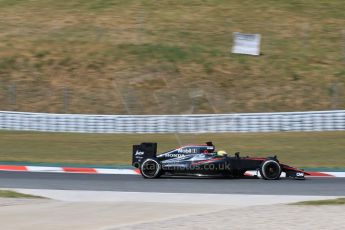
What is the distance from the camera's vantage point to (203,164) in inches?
550

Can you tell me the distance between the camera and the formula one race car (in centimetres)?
1362

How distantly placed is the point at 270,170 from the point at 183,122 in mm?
8945

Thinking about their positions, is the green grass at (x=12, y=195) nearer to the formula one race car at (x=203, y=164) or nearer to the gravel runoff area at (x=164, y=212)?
the gravel runoff area at (x=164, y=212)

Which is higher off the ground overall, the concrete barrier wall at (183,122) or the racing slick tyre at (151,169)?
the concrete barrier wall at (183,122)

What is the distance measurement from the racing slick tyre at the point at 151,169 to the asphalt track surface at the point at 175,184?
0.51 ft

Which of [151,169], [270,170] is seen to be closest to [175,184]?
[151,169]

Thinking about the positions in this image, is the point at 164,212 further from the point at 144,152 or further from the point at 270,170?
the point at 144,152

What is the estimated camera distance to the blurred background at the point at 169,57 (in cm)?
2709

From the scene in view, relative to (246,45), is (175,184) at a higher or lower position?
lower

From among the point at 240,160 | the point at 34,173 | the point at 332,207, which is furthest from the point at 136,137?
the point at 332,207

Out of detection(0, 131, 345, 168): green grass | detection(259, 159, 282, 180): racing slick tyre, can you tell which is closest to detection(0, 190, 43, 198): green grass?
detection(259, 159, 282, 180): racing slick tyre

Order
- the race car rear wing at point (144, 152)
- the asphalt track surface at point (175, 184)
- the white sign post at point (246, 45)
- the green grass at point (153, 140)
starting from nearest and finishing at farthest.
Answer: the asphalt track surface at point (175, 184), the race car rear wing at point (144, 152), the green grass at point (153, 140), the white sign post at point (246, 45)

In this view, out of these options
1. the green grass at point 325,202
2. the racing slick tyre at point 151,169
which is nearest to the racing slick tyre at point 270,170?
the racing slick tyre at point 151,169

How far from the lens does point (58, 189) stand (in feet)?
40.4
